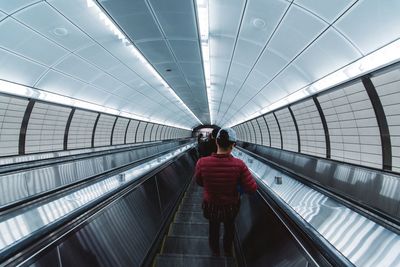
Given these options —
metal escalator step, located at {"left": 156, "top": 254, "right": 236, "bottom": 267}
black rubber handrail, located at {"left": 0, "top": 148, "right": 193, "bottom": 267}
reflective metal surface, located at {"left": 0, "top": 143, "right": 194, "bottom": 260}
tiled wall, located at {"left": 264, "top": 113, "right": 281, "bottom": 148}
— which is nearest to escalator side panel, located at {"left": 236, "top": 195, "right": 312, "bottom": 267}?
metal escalator step, located at {"left": 156, "top": 254, "right": 236, "bottom": 267}

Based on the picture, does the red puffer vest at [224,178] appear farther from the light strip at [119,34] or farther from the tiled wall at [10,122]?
the tiled wall at [10,122]

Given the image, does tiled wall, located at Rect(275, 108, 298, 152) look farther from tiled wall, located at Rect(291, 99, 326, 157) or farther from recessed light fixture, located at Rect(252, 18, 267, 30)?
recessed light fixture, located at Rect(252, 18, 267, 30)

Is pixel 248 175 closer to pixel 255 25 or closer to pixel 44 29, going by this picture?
pixel 255 25

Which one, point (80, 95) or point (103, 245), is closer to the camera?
point (103, 245)

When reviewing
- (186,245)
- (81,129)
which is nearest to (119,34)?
(186,245)

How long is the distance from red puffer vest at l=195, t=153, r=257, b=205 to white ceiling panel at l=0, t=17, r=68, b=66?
481 centimetres

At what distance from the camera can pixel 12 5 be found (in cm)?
412

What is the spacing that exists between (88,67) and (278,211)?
712 cm

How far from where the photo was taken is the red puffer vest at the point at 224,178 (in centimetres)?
276

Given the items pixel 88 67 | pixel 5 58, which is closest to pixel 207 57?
pixel 88 67

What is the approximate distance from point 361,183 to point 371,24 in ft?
11.0

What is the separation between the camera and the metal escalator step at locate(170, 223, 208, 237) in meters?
4.37

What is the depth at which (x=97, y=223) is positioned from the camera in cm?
245

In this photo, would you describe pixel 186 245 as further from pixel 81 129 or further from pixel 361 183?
pixel 81 129
